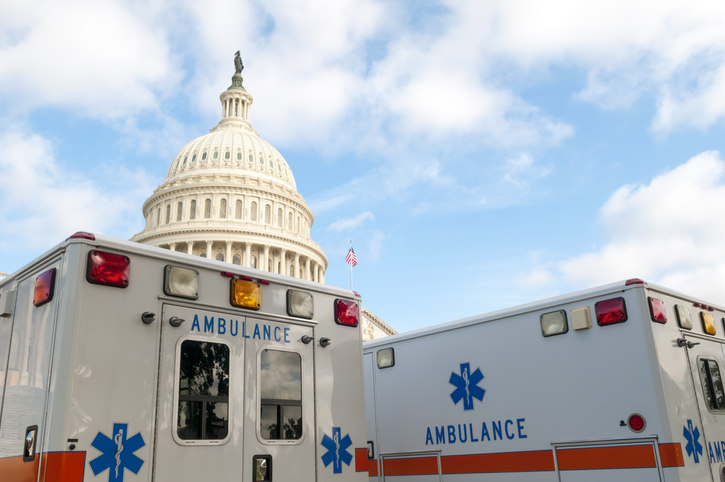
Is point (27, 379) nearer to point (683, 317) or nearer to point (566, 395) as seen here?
point (566, 395)

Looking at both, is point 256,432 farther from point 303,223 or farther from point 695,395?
point 303,223

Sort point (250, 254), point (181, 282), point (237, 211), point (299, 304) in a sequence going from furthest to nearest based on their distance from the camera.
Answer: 1. point (237, 211)
2. point (250, 254)
3. point (299, 304)
4. point (181, 282)

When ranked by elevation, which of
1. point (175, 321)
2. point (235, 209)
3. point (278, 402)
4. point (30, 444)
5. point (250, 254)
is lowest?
point (30, 444)

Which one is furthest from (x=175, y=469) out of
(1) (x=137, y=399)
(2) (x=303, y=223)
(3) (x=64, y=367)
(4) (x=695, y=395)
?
(2) (x=303, y=223)

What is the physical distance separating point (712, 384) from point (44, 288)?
6184mm

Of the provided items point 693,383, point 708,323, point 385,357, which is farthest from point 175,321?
point 708,323

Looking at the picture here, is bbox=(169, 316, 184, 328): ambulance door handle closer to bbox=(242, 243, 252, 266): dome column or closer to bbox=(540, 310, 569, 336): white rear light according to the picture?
bbox=(540, 310, 569, 336): white rear light

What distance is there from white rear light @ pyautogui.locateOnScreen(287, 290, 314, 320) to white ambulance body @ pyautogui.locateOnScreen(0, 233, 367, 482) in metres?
0.01

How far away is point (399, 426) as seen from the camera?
788cm

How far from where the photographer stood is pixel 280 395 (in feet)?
17.0

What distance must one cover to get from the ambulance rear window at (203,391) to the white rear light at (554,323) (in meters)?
3.45

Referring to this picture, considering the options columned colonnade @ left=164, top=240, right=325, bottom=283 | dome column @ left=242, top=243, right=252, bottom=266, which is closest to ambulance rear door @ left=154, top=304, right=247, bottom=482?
columned colonnade @ left=164, top=240, right=325, bottom=283

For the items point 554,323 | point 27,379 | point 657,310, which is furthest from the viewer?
point 554,323

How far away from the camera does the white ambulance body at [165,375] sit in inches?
161
